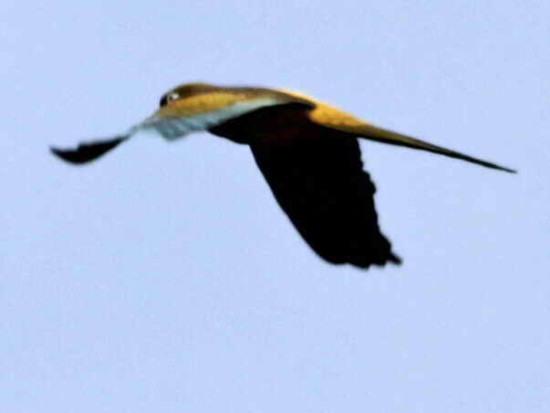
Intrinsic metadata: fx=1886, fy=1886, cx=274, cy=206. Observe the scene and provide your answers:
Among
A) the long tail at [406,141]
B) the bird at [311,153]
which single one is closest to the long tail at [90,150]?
the bird at [311,153]

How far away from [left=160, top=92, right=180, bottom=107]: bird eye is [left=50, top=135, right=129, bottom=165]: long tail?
230 cm

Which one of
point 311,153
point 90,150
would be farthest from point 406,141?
point 90,150

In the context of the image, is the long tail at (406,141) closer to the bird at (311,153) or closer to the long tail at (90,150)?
the bird at (311,153)

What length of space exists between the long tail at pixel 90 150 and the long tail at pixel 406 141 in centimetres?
212

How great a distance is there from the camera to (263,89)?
1180cm

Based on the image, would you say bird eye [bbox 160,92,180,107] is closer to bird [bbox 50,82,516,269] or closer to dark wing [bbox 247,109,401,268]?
bird [bbox 50,82,516,269]

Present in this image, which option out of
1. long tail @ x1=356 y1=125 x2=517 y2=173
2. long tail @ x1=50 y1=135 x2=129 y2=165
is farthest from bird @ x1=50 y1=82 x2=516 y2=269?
long tail @ x1=50 y1=135 x2=129 y2=165

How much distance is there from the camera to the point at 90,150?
32.4 ft

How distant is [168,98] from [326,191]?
1.25 m

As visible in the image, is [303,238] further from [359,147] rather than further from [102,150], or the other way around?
[102,150]

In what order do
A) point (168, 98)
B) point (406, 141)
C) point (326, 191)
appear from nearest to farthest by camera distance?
point (406, 141)
point (168, 98)
point (326, 191)

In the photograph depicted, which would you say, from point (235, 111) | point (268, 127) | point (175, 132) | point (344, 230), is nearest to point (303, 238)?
point (344, 230)

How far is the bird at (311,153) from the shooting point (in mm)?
11359

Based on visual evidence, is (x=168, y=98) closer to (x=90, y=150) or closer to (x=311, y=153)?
(x=311, y=153)
